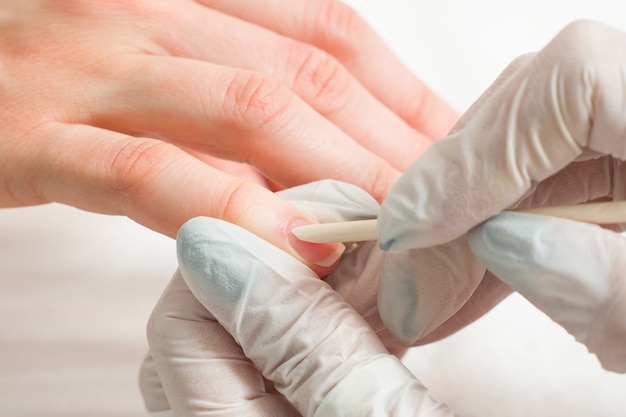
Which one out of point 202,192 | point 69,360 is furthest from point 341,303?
point 69,360

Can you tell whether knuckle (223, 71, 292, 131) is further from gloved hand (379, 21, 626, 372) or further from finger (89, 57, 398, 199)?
gloved hand (379, 21, 626, 372)

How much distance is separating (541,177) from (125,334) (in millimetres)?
775

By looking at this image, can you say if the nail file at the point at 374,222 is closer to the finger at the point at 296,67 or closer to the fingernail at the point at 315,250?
the fingernail at the point at 315,250

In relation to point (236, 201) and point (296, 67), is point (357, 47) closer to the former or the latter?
point (296, 67)

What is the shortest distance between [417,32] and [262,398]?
1059 mm

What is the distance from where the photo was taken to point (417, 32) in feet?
5.07

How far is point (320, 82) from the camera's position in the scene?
1.03 m

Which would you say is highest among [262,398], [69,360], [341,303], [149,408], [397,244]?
[397,244]

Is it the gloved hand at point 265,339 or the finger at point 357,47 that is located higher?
the finger at point 357,47

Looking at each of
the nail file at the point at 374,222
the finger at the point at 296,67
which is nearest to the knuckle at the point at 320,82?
the finger at the point at 296,67

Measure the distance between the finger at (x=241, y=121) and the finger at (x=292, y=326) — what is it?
0.24 metres

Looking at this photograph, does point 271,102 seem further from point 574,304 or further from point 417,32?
point 417,32

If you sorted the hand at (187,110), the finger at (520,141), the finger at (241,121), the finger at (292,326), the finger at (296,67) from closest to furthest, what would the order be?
the finger at (520,141) → the finger at (292,326) → the hand at (187,110) → the finger at (241,121) → the finger at (296,67)

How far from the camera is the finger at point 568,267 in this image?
53 cm
